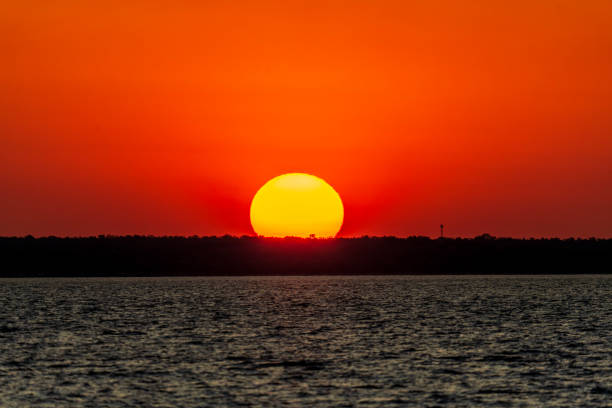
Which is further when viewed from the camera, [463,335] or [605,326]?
[605,326]

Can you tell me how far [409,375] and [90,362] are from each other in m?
21.1

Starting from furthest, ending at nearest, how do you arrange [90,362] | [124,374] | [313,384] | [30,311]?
[30,311] → [90,362] → [124,374] → [313,384]

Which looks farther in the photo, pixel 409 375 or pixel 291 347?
pixel 291 347

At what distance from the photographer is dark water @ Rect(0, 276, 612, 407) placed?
1870 inches

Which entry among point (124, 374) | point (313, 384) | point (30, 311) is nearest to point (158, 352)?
point (124, 374)

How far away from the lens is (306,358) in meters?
63.3

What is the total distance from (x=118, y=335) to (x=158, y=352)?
15201mm

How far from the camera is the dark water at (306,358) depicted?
47.5 metres

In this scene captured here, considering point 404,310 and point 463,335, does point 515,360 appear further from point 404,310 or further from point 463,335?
point 404,310

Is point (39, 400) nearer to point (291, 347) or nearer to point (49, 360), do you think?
point (49, 360)

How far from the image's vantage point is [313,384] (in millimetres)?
51625

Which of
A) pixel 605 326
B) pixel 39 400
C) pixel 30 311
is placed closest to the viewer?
pixel 39 400

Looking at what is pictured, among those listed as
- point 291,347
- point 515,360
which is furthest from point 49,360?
point 515,360

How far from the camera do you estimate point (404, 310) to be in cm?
11838
